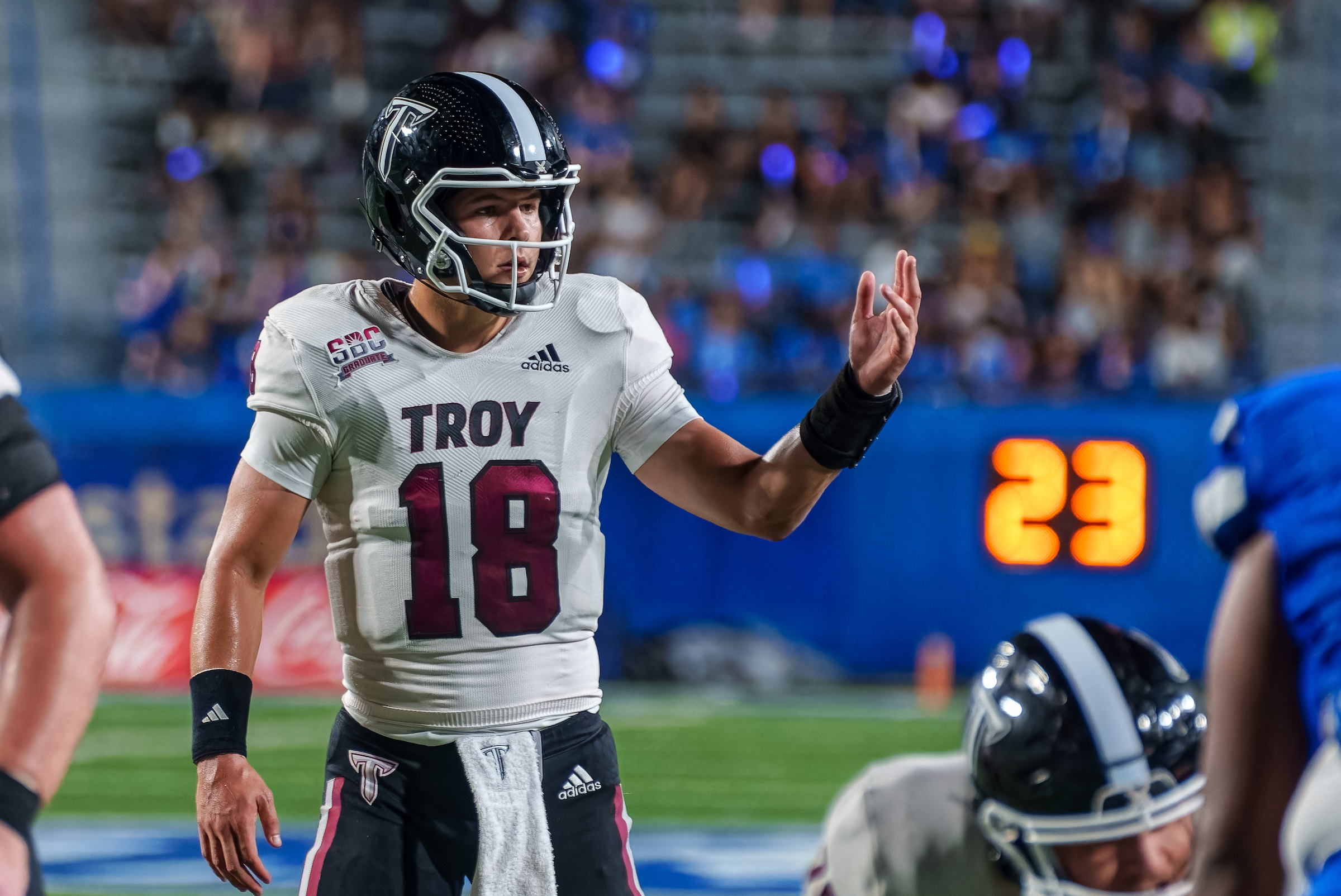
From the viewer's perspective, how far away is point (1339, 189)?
45.1ft

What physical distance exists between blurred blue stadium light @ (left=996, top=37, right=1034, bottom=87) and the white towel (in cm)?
1135

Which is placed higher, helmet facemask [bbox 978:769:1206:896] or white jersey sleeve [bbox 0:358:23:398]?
white jersey sleeve [bbox 0:358:23:398]

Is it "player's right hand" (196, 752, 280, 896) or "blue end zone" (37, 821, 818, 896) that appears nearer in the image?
"player's right hand" (196, 752, 280, 896)

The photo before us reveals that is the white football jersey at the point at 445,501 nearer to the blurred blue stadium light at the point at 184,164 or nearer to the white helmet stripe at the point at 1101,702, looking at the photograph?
the white helmet stripe at the point at 1101,702

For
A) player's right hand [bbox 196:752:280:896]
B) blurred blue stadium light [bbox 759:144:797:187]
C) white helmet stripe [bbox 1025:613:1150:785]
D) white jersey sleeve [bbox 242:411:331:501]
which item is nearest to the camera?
white helmet stripe [bbox 1025:613:1150:785]

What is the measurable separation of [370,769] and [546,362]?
726mm

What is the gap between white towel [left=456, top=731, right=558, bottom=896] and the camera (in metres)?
2.74

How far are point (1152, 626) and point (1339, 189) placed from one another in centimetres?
531

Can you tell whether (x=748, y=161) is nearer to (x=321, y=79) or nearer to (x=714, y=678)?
(x=321, y=79)

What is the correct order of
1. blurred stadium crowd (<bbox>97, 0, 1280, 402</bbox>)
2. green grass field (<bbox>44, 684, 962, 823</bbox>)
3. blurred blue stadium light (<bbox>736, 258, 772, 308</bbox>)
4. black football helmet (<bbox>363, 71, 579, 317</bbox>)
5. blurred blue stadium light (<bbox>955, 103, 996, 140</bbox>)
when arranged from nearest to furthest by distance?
1. black football helmet (<bbox>363, 71, 579, 317</bbox>)
2. green grass field (<bbox>44, 684, 962, 823</bbox>)
3. blurred stadium crowd (<bbox>97, 0, 1280, 402</bbox>)
4. blurred blue stadium light (<bbox>736, 258, 772, 308</bbox>)
5. blurred blue stadium light (<bbox>955, 103, 996, 140</bbox>)

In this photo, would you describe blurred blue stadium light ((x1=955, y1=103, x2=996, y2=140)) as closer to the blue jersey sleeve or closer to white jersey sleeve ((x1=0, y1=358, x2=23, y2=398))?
the blue jersey sleeve

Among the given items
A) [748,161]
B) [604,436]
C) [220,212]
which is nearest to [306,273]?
[220,212]

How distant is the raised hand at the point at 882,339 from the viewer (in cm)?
291

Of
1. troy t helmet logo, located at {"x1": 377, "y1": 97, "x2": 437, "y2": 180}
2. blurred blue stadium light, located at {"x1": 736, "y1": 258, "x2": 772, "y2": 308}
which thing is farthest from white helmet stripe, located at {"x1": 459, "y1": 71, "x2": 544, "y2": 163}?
blurred blue stadium light, located at {"x1": 736, "y1": 258, "x2": 772, "y2": 308}
